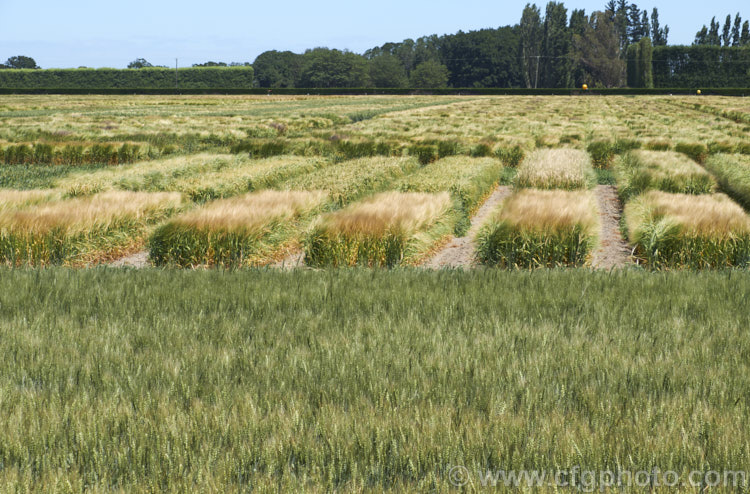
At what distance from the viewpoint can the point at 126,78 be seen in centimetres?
10969

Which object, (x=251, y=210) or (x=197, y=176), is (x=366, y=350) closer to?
(x=251, y=210)

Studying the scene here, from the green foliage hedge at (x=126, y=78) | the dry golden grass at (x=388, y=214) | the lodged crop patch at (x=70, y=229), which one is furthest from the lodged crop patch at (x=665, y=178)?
the green foliage hedge at (x=126, y=78)

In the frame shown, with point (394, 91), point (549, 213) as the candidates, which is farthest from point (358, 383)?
point (394, 91)

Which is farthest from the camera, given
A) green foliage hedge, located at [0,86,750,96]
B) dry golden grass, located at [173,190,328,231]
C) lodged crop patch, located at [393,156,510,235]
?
green foliage hedge, located at [0,86,750,96]

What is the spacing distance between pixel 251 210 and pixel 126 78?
11247cm

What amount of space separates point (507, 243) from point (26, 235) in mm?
6436

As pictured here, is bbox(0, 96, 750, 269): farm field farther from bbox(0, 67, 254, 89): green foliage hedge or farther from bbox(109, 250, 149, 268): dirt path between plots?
bbox(0, 67, 254, 89): green foliage hedge

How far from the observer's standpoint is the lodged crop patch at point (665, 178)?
13.4m

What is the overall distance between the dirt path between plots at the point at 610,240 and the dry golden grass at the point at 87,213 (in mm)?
7052

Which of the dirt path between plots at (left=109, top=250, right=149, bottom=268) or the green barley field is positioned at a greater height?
the green barley field

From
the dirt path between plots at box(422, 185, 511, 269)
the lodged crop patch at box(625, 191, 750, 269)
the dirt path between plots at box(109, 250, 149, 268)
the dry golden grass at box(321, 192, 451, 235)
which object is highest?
the dry golden grass at box(321, 192, 451, 235)

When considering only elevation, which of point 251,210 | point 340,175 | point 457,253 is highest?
point 340,175

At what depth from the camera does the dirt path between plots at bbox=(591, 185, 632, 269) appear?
9023mm

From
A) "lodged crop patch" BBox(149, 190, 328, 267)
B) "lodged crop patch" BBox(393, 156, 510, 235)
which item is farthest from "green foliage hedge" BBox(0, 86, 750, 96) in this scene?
"lodged crop patch" BBox(149, 190, 328, 267)
